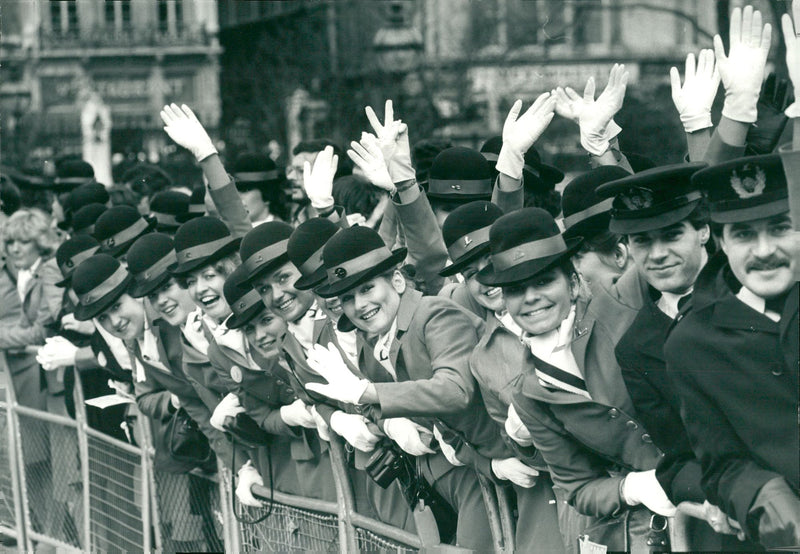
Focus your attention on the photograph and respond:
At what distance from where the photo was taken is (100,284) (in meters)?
8.75

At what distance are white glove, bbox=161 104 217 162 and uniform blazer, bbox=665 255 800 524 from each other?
485cm

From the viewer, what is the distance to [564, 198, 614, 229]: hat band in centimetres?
597

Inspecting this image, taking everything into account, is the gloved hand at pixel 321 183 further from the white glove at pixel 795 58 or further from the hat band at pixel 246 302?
the white glove at pixel 795 58

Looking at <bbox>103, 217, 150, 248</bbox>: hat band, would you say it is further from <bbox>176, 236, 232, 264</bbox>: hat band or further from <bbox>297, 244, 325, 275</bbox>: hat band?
<bbox>297, 244, 325, 275</bbox>: hat band

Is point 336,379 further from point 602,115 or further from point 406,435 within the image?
point 602,115

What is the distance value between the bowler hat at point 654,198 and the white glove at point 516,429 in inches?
31.6

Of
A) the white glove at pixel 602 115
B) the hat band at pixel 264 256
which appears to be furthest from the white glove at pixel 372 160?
the white glove at pixel 602 115

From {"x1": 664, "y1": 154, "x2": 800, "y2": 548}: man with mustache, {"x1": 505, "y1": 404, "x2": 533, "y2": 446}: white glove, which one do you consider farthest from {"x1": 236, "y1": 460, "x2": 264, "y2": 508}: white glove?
{"x1": 664, "y1": 154, "x2": 800, "y2": 548}: man with mustache

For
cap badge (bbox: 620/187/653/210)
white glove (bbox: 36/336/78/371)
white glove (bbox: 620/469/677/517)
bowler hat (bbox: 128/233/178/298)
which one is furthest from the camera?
white glove (bbox: 36/336/78/371)

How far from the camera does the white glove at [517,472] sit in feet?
18.4

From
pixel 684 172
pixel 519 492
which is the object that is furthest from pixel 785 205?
pixel 519 492

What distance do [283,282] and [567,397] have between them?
2.58 metres

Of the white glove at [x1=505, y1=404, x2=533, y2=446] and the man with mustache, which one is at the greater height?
the man with mustache

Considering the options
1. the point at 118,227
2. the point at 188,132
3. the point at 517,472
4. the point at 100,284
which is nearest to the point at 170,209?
the point at 118,227
